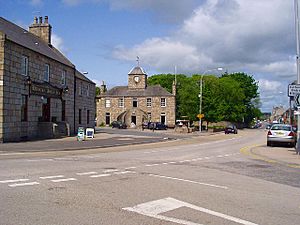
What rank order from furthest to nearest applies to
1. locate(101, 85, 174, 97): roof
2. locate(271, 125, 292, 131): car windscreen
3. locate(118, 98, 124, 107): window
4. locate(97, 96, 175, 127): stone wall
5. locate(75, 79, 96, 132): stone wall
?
locate(118, 98, 124, 107): window → locate(101, 85, 174, 97): roof → locate(97, 96, 175, 127): stone wall → locate(75, 79, 96, 132): stone wall → locate(271, 125, 292, 131): car windscreen

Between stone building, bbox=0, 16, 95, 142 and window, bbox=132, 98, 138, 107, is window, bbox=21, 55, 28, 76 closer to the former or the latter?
stone building, bbox=0, 16, 95, 142

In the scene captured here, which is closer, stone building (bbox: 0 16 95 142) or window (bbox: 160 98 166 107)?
stone building (bbox: 0 16 95 142)

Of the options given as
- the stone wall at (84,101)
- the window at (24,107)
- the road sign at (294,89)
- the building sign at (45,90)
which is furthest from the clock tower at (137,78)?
the road sign at (294,89)

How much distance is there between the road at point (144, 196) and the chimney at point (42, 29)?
3079 cm

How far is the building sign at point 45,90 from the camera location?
29423 mm

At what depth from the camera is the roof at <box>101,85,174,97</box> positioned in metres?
78.2

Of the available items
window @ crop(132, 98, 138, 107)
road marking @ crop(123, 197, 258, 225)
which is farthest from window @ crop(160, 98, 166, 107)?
road marking @ crop(123, 197, 258, 225)

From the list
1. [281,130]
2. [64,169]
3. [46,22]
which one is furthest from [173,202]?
[46,22]

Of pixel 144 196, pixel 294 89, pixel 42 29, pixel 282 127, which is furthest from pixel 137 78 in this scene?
pixel 144 196

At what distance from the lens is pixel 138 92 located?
79562 millimetres

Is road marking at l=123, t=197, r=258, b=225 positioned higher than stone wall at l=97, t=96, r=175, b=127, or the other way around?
stone wall at l=97, t=96, r=175, b=127

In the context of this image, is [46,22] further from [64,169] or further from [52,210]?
[52,210]

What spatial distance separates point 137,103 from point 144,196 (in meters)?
71.2

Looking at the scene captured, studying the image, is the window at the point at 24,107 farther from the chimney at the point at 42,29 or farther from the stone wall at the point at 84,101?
the chimney at the point at 42,29
